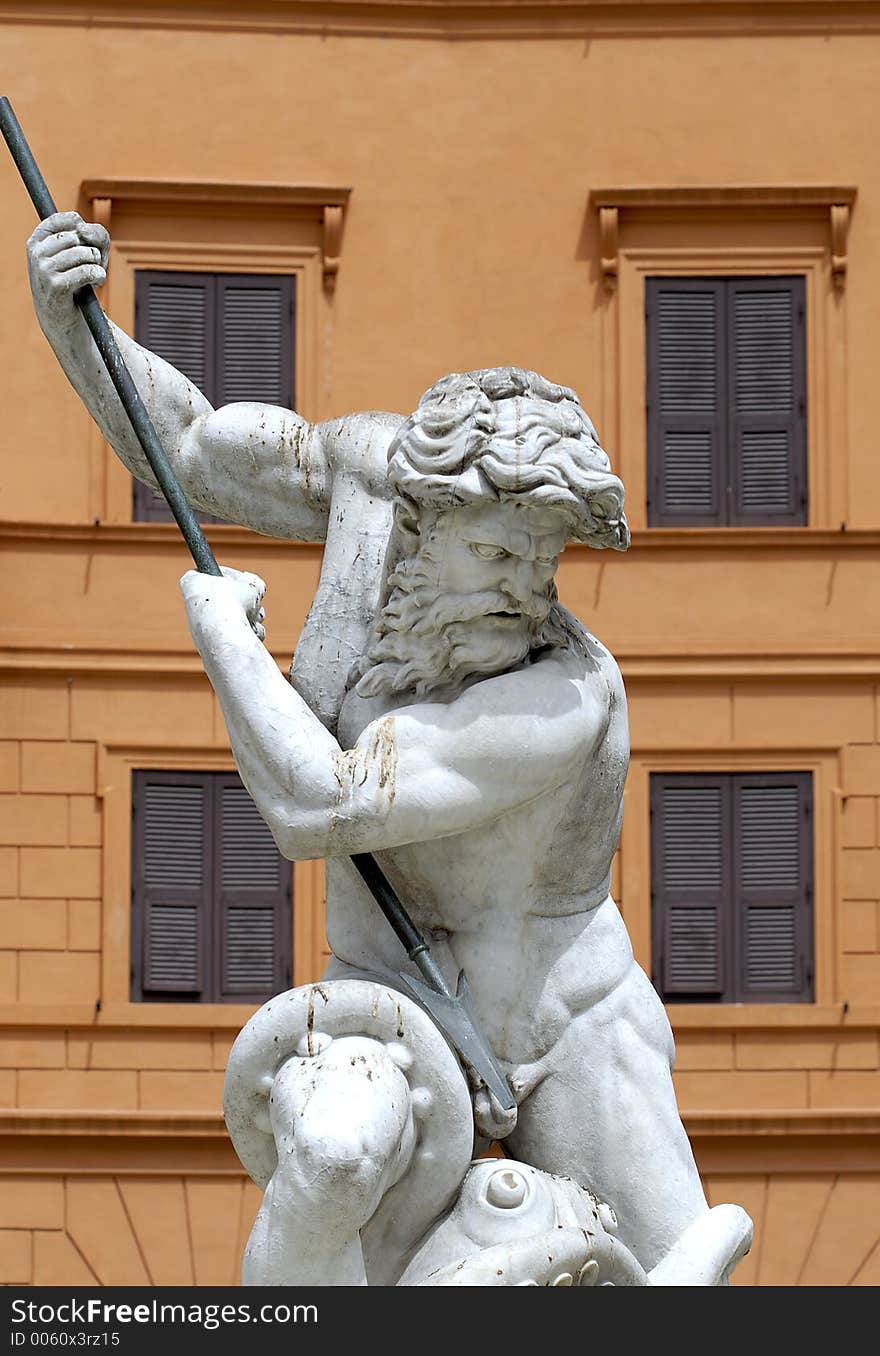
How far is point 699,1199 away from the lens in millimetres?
5641

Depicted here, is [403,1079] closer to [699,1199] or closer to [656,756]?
[699,1199]

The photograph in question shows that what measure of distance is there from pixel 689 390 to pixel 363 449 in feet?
56.1

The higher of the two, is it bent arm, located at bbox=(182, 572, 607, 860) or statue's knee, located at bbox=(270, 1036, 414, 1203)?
bent arm, located at bbox=(182, 572, 607, 860)

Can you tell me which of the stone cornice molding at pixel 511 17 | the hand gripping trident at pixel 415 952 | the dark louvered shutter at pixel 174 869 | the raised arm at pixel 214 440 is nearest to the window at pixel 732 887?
the dark louvered shutter at pixel 174 869

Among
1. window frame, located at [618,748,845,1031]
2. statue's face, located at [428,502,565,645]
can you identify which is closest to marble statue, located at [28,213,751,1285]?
statue's face, located at [428,502,565,645]

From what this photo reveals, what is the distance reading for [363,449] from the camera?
5.84 metres

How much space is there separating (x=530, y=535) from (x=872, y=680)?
17503mm

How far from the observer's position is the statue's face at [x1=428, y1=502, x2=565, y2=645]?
5.42 meters

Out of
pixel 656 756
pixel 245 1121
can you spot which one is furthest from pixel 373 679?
pixel 656 756

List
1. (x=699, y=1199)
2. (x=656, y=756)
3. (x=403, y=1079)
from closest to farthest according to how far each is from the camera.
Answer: (x=403, y=1079) < (x=699, y=1199) < (x=656, y=756)

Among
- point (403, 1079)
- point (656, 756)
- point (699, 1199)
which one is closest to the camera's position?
point (403, 1079)

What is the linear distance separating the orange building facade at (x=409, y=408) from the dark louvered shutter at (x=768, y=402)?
4.1 inches

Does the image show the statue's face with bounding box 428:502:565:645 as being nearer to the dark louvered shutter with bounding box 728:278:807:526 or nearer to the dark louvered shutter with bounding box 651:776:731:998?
the dark louvered shutter with bounding box 651:776:731:998

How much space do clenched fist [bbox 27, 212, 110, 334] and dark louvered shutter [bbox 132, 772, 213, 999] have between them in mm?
16551
